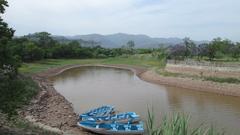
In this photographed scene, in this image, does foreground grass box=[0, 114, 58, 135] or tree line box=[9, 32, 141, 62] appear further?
tree line box=[9, 32, 141, 62]

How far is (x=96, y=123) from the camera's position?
2467 cm

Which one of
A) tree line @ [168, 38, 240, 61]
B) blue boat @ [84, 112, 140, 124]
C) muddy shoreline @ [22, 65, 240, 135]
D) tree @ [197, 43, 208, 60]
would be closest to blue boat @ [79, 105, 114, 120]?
muddy shoreline @ [22, 65, 240, 135]

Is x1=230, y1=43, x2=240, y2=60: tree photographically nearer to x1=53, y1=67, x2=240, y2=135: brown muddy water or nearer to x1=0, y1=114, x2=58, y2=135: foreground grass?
x1=53, y1=67, x2=240, y2=135: brown muddy water

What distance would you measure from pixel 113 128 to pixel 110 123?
180cm

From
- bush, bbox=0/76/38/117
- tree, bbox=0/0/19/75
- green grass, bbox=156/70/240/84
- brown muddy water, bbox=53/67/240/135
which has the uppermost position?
tree, bbox=0/0/19/75

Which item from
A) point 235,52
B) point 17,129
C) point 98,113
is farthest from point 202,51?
point 17,129

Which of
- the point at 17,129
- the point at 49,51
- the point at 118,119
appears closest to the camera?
the point at 17,129

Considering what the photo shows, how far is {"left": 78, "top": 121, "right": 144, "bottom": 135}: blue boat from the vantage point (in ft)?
76.1

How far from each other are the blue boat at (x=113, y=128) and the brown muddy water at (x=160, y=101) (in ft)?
16.2

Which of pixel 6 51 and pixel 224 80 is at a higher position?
pixel 6 51

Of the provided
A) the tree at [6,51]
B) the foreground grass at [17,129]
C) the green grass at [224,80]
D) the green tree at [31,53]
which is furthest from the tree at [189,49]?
the tree at [6,51]

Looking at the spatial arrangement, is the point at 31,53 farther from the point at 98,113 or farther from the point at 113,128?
the point at 113,128

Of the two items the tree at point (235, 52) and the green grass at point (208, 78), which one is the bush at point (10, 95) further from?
the tree at point (235, 52)

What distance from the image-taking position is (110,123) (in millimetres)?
25375
